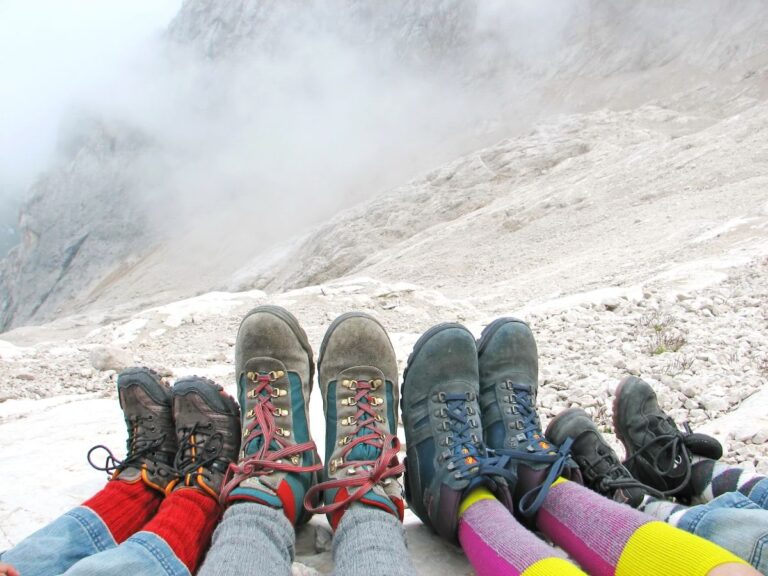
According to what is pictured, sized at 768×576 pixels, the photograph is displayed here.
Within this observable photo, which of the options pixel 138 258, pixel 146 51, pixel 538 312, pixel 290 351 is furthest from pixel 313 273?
pixel 146 51

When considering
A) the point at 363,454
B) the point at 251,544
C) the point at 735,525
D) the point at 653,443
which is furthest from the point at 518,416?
the point at 251,544

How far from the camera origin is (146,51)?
69.6m

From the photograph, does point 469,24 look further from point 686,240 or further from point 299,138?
point 686,240

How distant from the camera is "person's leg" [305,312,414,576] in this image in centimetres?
133

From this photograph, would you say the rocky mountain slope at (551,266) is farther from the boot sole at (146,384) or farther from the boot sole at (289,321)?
the boot sole at (289,321)

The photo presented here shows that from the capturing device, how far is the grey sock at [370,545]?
125 centimetres

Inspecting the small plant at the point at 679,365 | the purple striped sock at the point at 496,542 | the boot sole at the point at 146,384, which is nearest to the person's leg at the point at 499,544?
the purple striped sock at the point at 496,542

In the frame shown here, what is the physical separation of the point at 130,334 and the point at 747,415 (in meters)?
7.27

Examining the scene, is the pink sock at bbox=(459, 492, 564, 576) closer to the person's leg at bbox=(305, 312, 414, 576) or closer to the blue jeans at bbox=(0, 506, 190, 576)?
the person's leg at bbox=(305, 312, 414, 576)

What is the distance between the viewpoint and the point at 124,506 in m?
1.63

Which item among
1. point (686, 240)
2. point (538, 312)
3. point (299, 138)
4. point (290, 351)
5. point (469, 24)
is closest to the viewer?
point (290, 351)

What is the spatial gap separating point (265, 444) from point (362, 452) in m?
0.31

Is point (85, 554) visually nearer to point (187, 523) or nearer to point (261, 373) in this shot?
point (187, 523)

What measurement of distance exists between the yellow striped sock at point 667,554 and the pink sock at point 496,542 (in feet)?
0.54
